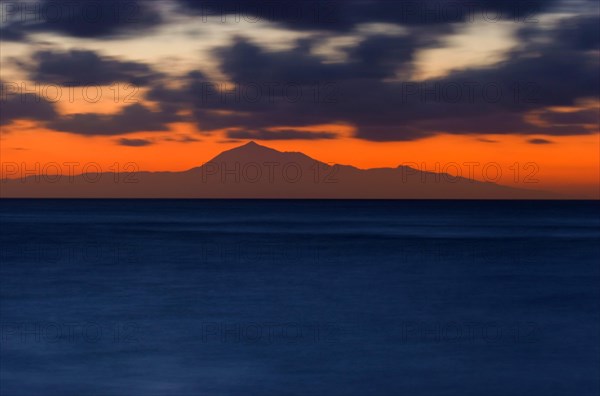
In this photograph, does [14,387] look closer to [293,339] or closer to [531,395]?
[293,339]

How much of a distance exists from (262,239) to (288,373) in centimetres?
3150

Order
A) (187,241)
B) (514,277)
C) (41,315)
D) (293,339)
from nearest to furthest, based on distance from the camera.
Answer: (293,339)
(41,315)
(514,277)
(187,241)

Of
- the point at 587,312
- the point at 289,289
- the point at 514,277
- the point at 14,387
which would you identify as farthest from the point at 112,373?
the point at 514,277

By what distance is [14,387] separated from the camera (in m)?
9.37

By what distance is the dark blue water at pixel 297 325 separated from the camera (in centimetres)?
992

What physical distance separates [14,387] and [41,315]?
6093 mm

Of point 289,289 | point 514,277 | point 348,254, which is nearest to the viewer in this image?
point 289,289

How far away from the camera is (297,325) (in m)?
14.2

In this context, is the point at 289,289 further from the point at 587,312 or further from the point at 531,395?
the point at 531,395

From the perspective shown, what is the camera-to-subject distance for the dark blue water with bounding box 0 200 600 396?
992cm

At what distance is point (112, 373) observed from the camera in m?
10.0

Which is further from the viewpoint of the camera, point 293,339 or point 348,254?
point 348,254

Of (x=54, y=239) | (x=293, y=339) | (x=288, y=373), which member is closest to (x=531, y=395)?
(x=288, y=373)

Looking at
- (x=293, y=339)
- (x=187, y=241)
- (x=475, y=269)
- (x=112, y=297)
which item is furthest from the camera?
(x=187, y=241)
